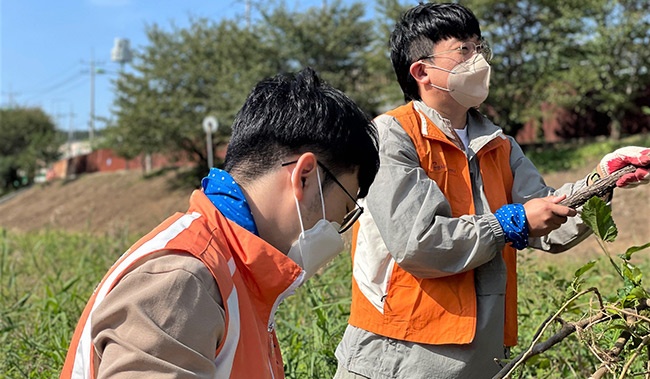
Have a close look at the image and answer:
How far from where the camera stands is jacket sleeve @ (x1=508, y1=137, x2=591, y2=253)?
2039mm

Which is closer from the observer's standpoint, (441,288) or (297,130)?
(297,130)

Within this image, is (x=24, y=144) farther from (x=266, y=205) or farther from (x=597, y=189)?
(x=266, y=205)

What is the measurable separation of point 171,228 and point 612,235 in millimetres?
987

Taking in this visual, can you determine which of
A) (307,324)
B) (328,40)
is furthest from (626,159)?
(328,40)

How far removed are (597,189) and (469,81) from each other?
0.49 meters

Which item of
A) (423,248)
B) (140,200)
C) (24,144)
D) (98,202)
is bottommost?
(98,202)

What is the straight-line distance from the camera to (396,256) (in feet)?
6.09

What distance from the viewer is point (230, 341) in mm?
1059

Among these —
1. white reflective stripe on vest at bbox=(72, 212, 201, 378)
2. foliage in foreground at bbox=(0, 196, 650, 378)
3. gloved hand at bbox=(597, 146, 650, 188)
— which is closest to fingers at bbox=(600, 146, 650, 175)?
gloved hand at bbox=(597, 146, 650, 188)

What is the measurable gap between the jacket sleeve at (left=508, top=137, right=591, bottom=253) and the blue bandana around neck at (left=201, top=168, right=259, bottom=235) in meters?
1.18

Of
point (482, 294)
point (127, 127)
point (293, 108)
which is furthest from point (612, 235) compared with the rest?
point (127, 127)

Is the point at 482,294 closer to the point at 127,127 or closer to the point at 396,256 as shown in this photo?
the point at 396,256

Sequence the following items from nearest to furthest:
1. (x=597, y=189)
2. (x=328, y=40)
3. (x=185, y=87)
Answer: (x=597, y=189) → (x=328, y=40) → (x=185, y=87)

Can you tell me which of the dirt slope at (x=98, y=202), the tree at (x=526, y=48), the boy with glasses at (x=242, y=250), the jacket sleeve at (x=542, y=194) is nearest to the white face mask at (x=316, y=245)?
the boy with glasses at (x=242, y=250)
